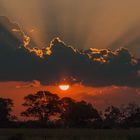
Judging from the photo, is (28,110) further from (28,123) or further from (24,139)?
(24,139)

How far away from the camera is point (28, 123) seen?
290ft

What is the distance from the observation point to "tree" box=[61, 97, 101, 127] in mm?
99281

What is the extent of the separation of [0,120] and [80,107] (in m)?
15.6

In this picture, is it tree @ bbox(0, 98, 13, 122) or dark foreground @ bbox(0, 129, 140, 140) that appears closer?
dark foreground @ bbox(0, 129, 140, 140)

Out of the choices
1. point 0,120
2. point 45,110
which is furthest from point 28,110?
point 0,120

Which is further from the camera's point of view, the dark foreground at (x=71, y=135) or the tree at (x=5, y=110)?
the tree at (x=5, y=110)

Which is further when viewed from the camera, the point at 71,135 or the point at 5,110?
the point at 5,110

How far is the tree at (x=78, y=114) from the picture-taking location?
99.3 metres

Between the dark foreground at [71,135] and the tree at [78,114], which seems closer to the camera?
the dark foreground at [71,135]

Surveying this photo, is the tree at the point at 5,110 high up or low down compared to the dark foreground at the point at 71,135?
up

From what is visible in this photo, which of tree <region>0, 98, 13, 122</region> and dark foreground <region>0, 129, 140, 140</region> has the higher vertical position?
tree <region>0, 98, 13, 122</region>

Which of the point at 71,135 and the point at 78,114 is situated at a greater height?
the point at 78,114

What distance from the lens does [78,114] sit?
99.8m

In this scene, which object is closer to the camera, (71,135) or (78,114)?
(71,135)
